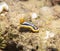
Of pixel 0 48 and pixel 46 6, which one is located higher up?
pixel 46 6

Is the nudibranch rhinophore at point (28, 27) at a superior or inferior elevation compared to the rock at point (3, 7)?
inferior

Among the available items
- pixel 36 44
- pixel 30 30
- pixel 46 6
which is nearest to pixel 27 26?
pixel 30 30

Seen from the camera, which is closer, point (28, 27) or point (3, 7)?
point (28, 27)

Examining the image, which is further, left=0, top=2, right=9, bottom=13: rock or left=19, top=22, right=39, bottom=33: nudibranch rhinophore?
left=0, top=2, right=9, bottom=13: rock

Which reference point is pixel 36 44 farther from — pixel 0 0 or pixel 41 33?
pixel 0 0

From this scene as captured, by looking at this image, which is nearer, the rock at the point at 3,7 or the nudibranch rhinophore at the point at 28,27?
the nudibranch rhinophore at the point at 28,27

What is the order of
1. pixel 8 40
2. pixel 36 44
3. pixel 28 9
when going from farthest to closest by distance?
pixel 28 9 < pixel 8 40 < pixel 36 44

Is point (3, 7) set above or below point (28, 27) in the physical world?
above

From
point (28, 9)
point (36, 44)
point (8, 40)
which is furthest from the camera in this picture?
point (28, 9)
